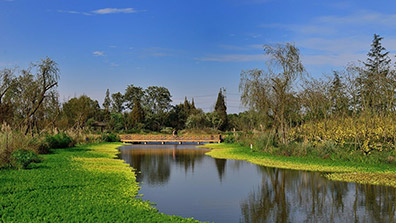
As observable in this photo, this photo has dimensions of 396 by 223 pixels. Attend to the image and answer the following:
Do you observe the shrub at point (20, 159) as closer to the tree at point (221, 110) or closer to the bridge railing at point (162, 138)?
the bridge railing at point (162, 138)

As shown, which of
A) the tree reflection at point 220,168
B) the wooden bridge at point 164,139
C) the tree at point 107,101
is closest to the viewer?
the tree reflection at point 220,168

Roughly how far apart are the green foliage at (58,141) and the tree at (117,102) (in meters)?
51.5

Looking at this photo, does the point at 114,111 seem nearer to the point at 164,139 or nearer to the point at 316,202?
the point at 164,139

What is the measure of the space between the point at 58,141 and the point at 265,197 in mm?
22956

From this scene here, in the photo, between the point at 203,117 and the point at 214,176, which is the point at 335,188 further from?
the point at 203,117

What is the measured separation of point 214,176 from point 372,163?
9577mm

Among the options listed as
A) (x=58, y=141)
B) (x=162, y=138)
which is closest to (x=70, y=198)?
(x=58, y=141)

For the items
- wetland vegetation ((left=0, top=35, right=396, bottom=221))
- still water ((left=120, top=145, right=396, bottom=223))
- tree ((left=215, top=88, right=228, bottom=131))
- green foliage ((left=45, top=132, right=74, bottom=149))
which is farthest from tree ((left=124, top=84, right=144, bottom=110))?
still water ((left=120, top=145, right=396, bottom=223))

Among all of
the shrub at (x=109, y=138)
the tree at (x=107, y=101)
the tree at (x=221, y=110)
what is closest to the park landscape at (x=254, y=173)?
the shrub at (x=109, y=138)

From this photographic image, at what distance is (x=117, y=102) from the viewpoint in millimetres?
86562

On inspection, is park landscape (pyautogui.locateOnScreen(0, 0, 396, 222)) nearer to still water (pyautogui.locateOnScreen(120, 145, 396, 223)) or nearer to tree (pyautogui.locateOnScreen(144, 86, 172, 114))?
still water (pyautogui.locateOnScreen(120, 145, 396, 223))

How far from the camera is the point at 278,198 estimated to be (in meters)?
13.5

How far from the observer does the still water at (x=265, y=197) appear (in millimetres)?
10891

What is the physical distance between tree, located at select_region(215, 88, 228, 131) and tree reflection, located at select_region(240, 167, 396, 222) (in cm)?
5150
